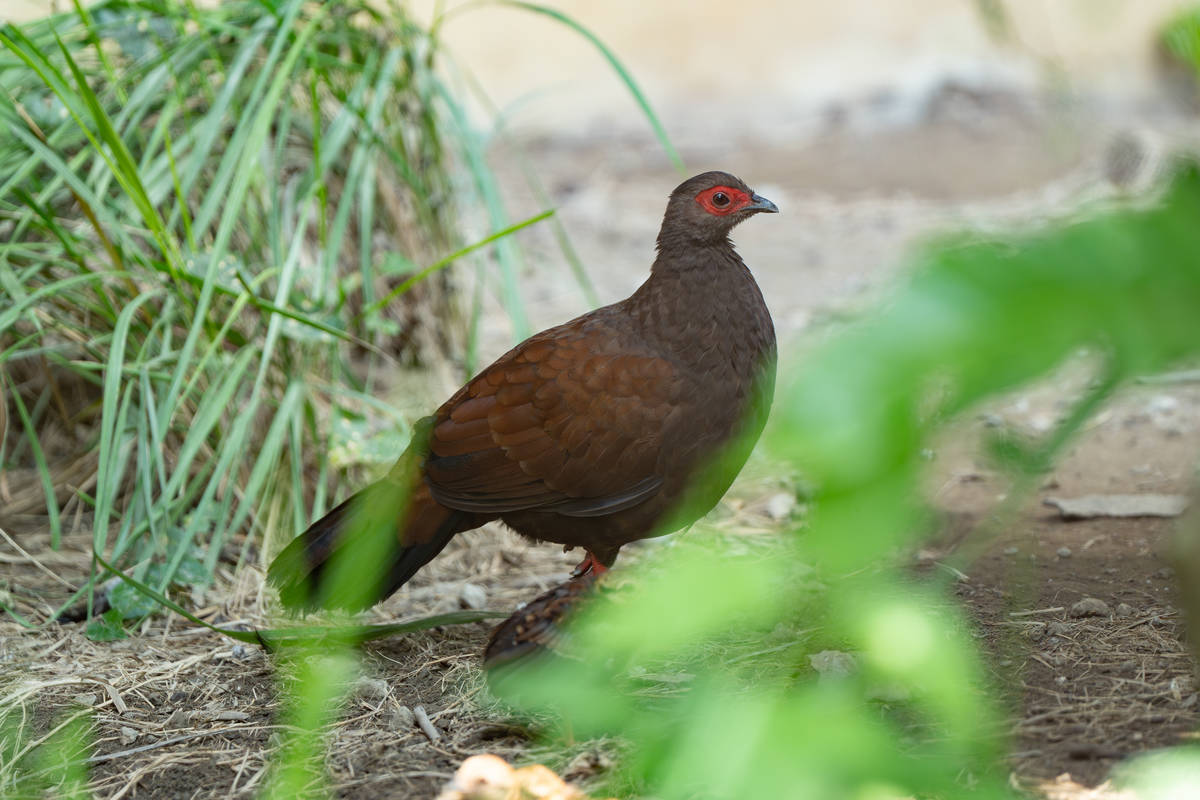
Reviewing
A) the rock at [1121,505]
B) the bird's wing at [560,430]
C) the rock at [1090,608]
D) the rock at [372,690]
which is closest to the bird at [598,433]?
the bird's wing at [560,430]

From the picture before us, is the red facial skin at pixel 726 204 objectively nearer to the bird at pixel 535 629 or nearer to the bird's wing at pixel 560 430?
the bird's wing at pixel 560 430

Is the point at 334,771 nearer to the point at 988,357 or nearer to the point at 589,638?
the point at 589,638

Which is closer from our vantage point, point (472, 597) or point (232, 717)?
point (232, 717)

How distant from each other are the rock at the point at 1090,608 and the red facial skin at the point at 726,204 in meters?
0.99

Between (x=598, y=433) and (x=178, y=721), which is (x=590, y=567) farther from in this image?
(x=178, y=721)

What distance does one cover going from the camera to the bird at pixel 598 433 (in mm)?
2189

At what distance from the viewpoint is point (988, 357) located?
0.57 m

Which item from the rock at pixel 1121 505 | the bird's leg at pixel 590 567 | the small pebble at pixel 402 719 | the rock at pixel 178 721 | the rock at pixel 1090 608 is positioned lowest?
the rock at pixel 1121 505

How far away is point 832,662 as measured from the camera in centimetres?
186

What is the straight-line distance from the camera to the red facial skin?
2.42 meters

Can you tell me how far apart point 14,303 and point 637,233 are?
10.9ft

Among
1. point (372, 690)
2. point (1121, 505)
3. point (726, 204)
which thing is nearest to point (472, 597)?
point (372, 690)

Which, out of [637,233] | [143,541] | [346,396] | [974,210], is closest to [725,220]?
[346,396]

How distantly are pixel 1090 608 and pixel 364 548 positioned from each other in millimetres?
1340
